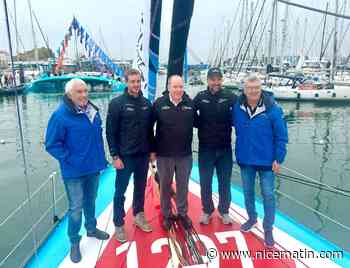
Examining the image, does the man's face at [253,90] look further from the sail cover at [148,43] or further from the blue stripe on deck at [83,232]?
the blue stripe on deck at [83,232]

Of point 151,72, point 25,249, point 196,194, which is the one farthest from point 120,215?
point 25,249

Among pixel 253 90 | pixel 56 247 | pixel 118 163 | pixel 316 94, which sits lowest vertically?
pixel 316 94

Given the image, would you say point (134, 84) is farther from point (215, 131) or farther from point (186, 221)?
point (186, 221)

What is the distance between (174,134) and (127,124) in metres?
0.51

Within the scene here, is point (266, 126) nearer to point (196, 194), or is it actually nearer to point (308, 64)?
point (196, 194)

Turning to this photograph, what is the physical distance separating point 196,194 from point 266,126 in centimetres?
200

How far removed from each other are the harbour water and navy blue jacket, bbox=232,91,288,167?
1.14m

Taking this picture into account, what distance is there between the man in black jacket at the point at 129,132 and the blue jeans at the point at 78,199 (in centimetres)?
27

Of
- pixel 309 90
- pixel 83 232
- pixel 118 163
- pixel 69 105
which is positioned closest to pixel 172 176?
pixel 118 163

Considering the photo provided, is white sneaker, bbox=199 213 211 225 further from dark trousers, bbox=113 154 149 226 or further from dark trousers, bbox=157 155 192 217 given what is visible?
dark trousers, bbox=113 154 149 226

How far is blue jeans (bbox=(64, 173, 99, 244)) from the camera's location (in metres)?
3.16

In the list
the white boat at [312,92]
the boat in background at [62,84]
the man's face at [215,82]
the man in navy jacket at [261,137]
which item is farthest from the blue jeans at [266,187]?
the boat in background at [62,84]

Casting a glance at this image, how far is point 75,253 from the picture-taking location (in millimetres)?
3299

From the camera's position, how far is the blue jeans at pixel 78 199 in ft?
10.4
